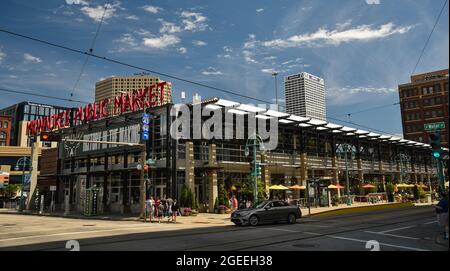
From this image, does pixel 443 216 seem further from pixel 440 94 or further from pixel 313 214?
pixel 440 94

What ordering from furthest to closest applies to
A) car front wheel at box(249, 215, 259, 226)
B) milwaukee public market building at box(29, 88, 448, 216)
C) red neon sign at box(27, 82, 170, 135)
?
red neon sign at box(27, 82, 170, 135), milwaukee public market building at box(29, 88, 448, 216), car front wheel at box(249, 215, 259, 226)

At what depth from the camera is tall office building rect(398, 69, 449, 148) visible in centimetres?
10725

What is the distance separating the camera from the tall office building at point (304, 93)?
101m

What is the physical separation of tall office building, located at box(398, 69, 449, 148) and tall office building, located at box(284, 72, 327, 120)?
23212mm

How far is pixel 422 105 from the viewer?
111 metres

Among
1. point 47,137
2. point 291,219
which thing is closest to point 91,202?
point 47,137

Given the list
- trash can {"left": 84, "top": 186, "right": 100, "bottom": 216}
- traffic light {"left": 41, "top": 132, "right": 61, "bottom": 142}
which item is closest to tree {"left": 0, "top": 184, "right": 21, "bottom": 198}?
trash can {"left": 84, "top": 186, "right": 100, "bottom": 216}

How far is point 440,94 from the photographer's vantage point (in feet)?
352

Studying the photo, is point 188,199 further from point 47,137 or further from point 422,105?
point 422,105

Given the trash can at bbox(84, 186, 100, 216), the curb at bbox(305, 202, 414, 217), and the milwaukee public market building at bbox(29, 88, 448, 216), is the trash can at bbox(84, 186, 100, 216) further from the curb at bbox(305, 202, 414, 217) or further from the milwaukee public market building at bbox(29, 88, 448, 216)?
the curb at bbox(305, 202, 414, 217)

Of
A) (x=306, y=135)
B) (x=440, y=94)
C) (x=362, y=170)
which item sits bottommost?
(x=362, y=170)
